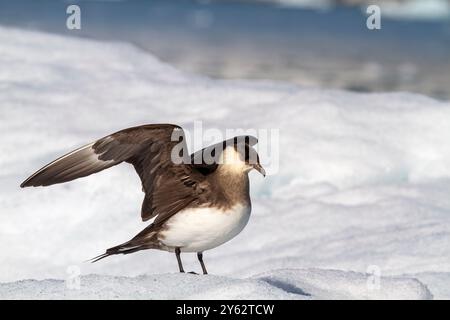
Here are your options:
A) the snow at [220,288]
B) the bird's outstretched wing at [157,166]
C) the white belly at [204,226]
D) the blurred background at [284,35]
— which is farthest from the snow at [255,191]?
the blurred background at [284,35]

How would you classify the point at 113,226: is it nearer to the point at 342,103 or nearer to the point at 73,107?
the point at 73,107

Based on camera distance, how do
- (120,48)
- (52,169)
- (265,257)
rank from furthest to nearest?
(120,48)
(265,257)
(52,169)

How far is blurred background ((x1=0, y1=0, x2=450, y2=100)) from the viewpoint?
14781mm

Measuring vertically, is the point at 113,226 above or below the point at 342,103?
below

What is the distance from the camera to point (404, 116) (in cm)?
897

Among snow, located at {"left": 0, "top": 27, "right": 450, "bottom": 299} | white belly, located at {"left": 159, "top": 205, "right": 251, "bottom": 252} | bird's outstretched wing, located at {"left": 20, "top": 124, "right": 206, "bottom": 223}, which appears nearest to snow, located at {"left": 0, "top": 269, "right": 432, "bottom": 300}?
snow, located at {"left": 0, "top": 27, "right": 450, "bottom": 299}

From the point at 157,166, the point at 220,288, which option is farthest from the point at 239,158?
the point at 220,288

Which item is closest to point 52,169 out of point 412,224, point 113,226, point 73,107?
point 113,226

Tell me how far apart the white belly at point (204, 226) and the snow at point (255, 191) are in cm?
19

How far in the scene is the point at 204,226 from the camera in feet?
15.1

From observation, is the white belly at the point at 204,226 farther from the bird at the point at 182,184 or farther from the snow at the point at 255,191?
the snow at the point at 255,191

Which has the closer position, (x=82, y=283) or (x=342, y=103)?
(x=82, y=283)

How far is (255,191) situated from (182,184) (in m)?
2.77

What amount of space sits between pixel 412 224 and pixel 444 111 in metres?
2.37
